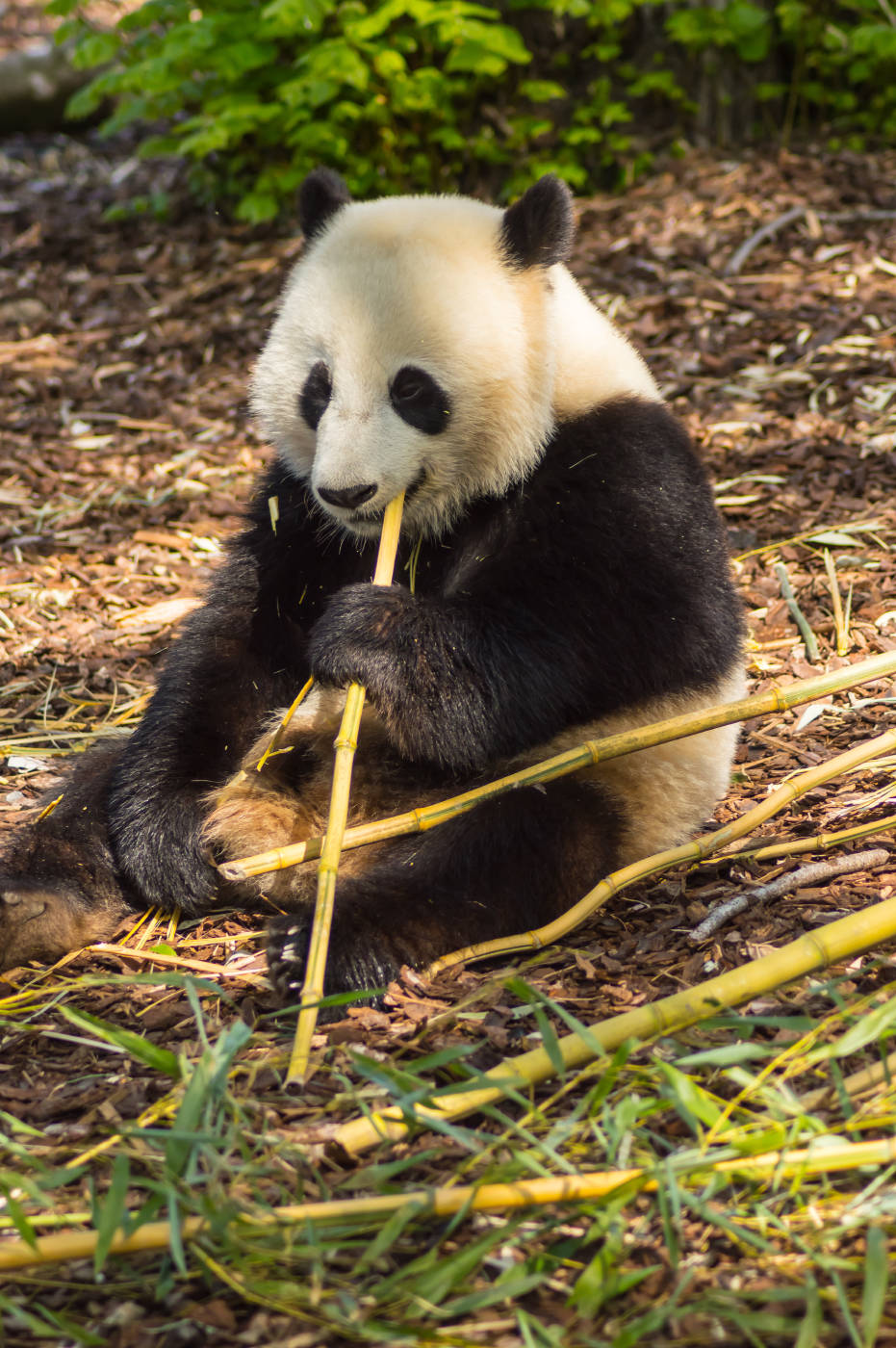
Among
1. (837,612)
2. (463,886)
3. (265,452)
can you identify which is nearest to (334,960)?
(463,886)

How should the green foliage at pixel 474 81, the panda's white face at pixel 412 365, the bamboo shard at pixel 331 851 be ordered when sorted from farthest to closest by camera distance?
the green foliage at pixel 474 81, the panda's white face at pixel 412 365, the bamboo shard at pixel 331 851

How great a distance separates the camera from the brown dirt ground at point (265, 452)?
2803 millimetres

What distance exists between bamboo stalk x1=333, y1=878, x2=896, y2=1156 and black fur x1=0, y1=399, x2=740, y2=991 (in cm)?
54

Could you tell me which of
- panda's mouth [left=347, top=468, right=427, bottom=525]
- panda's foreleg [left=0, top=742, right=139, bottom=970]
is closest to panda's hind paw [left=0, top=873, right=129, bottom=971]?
panda's foreleg [left=0, top=742, right=139, bottom=970]

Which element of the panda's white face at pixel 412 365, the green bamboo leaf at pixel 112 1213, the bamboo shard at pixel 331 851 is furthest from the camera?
the panda's white face at pixel 412 365

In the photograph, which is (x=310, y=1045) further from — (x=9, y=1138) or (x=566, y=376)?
(x=566, y=376)

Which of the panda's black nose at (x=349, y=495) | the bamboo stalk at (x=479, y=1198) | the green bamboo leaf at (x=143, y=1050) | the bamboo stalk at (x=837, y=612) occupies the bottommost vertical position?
the bamboo stalk at (x=837, y=612)

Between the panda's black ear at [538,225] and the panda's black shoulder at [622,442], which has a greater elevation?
the panda's black ear at [538,225]

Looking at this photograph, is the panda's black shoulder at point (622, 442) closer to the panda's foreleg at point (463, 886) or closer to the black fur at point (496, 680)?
the black fur at point (496, 680)

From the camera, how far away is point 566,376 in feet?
11.0

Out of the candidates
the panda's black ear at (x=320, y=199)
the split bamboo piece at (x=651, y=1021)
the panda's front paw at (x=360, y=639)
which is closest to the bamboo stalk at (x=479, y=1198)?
the split bamboo piece at (x=651, y=1021)

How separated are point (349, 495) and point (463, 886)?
934mm

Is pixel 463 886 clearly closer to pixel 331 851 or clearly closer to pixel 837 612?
pixel 331 851

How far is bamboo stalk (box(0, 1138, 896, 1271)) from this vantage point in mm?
1917
